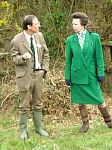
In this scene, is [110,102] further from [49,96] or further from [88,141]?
[88,141]

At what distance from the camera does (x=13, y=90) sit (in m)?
9.16

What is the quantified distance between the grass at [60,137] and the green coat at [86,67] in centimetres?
59

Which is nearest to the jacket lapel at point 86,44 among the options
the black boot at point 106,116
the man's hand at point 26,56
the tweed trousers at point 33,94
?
the tweed trousers at point 33,94

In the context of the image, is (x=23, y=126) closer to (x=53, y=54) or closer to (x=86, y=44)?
(x=86, y=44)

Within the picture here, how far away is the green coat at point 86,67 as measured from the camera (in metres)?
7.04

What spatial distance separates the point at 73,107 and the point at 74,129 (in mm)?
1174

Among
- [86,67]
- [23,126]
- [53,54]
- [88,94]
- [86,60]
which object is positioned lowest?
[23,126]

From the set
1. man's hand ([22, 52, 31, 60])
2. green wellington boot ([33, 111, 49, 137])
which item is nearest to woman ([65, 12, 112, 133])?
green wellington boot ([33, 111, 49, 137])

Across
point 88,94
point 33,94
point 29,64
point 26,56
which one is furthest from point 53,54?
point 26,56

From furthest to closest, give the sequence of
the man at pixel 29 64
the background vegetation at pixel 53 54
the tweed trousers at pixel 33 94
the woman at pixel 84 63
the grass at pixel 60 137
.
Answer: the background vegetation at pixel 53 54, the woman at pixel 84 63, the tweed trousers at pixel 33 94, the man at pixel 29 64, the grass at pixel 60 137

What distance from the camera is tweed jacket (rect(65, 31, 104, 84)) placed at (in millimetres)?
7035

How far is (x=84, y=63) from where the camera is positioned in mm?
7055

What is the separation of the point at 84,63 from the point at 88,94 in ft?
1.79

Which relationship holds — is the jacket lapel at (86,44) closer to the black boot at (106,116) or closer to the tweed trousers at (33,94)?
the tweed trousers at (33,94)
